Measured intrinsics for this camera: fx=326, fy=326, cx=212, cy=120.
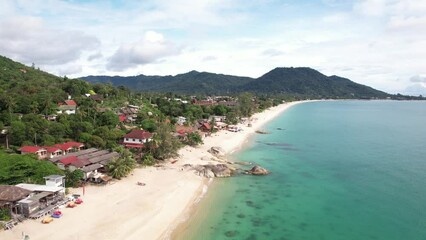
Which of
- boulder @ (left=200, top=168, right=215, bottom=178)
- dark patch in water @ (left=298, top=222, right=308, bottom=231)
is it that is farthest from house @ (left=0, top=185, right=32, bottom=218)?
dark patch in water @ (left=298, top=222, right=308, bottom=231)

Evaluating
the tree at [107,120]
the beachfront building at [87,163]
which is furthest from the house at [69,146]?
the tree at [107,120]

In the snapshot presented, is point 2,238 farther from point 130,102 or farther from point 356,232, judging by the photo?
point 130,102

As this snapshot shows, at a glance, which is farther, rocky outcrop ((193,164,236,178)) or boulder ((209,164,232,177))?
boulder ((209,164,232,177))

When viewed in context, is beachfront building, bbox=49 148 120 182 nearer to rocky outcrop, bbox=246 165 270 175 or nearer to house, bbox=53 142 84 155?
house, bbox=53 142 84 155

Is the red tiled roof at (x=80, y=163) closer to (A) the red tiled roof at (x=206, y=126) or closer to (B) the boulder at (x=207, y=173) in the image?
(B) the boulder at (x=207, y=173)

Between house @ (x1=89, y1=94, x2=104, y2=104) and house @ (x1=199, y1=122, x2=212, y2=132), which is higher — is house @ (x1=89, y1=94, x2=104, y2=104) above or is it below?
above

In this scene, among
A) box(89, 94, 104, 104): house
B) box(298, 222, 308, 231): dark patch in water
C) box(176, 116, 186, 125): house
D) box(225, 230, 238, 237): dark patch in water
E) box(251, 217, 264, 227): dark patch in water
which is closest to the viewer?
box(225, 230, 238, 237): dark patch in water
